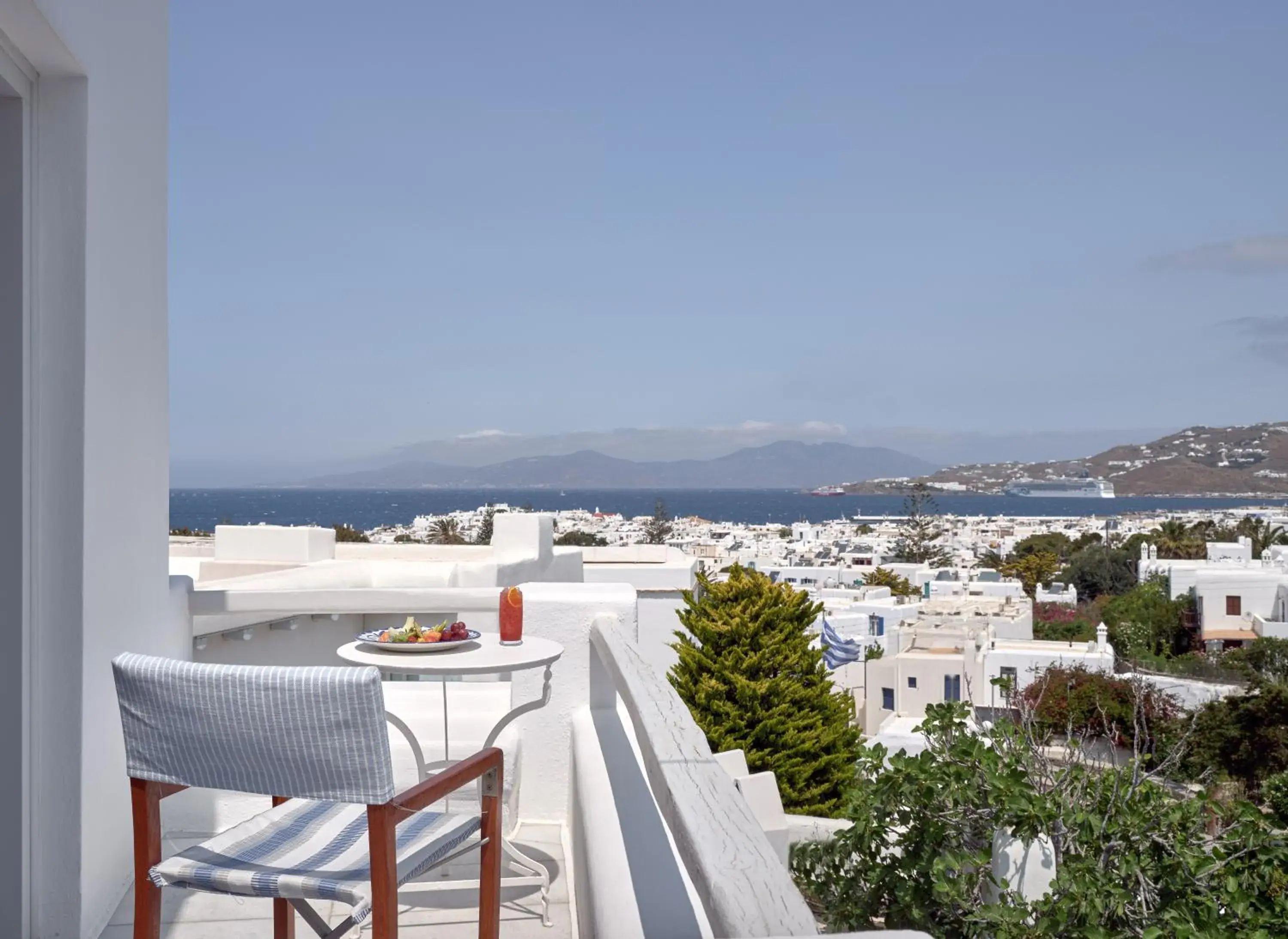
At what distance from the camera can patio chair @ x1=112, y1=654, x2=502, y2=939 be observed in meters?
1.45

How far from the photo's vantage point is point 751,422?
562 feet

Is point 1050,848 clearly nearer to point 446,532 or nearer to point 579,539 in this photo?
point 446,532

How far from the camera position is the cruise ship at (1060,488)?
13650 cm

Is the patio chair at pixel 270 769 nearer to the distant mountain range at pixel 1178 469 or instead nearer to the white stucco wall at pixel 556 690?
the white stucco wall at pixel 556 690

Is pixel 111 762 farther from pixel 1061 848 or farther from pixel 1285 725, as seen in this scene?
pixel 1285 725

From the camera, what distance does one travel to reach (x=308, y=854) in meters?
1.63

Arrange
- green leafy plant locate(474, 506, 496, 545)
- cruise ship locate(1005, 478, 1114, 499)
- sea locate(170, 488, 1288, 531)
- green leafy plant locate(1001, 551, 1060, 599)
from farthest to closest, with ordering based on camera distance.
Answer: cruise ship locate(1005, 478, 1114, 499)
sea locate(170, 488, 1288, 531)
green leafy plant locate(1001, 551, 1060, 599)
green leafy plant locate(474, 506, 496, 545)

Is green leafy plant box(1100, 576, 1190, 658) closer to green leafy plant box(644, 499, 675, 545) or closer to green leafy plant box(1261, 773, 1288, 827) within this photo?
green leafy plant box(644, 499, 675, 545)

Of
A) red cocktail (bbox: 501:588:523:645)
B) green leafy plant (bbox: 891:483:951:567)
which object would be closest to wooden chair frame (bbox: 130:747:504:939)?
A: red cocktail (bbox: 501:588:523:645)

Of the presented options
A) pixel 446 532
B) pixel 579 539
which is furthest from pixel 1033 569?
pixel 446 532

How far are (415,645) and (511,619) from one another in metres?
0.30

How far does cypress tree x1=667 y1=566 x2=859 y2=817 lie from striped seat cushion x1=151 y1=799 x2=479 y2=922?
5.30 m

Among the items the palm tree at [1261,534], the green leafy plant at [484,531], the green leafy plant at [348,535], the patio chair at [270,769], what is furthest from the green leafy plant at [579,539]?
the patio chair at [270,769]

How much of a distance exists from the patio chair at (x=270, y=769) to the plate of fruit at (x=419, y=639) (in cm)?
77
